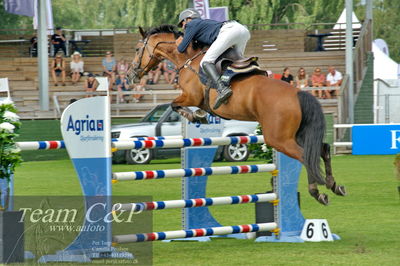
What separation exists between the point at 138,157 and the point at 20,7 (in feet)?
23.3

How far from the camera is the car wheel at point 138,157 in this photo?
2133cm

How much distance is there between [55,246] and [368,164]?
45.5ft

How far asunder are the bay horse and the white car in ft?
37.5

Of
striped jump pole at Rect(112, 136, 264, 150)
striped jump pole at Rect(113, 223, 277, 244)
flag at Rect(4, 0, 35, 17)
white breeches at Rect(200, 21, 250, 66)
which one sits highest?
flag at Rect(4, 0, 35, 17)

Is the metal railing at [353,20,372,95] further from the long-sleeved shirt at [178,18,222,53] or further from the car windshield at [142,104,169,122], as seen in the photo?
the long-sleeved shirt at [178,18,222,53]

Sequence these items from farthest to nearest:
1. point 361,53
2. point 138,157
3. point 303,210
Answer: point 361,53, point 138,157, point 303,210

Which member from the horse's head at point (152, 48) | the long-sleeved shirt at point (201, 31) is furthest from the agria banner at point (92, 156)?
the horse's head at point (152, 48)


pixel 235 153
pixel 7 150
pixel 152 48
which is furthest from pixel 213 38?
pixel 235 153

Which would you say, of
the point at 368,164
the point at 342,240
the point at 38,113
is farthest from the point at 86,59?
the point at 342,240

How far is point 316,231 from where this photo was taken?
9.51 m

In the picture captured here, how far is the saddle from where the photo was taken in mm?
9406

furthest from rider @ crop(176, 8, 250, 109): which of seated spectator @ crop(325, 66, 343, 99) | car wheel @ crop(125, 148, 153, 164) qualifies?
seated spectator @ crop(325, 66, 343, 99)

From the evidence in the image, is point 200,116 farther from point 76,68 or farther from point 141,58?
point 76,68

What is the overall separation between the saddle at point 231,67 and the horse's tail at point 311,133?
65cm
